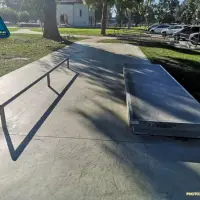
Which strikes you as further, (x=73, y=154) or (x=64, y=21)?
(x=64, y=21)

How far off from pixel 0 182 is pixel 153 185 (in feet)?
6.17

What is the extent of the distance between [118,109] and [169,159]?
84.5 inches

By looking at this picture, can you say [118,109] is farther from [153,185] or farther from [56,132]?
[153,185]

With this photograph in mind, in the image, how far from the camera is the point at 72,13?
60438mm

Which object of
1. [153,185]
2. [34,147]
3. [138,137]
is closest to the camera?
[153,185]

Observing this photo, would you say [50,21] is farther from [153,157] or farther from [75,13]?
[75,13]

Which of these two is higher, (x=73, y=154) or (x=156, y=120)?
(x=156, y=120)

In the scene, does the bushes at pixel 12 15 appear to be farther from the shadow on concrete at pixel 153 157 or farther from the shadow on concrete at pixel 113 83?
the shadow on concrete at pixel 153 157

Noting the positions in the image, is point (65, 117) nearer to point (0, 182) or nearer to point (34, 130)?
point (34, 130)

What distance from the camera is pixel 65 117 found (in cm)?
510

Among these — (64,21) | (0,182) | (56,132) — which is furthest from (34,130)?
(64,21)

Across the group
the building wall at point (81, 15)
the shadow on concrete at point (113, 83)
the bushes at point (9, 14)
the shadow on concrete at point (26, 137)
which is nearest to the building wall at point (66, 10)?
the building wall at point (81, 15)

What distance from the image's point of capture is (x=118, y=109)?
221 inches

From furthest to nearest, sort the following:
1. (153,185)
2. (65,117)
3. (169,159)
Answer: (65,117)
(169,159)
(153,185)
